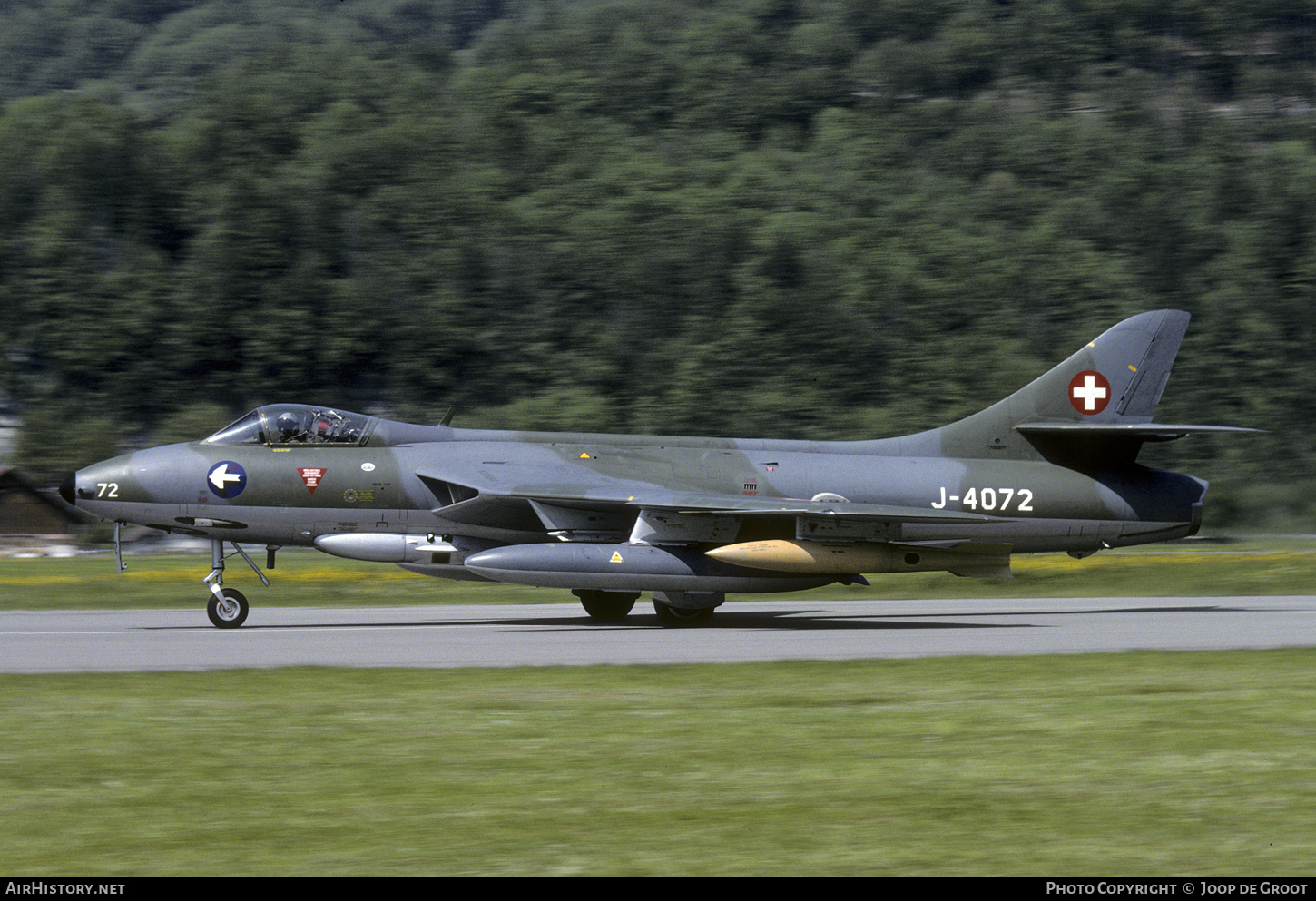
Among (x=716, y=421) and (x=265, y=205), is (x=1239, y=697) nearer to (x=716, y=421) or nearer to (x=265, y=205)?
(x=716, y=421)

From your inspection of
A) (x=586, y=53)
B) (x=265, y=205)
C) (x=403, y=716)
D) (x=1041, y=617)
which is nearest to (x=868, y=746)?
(x=403, y=716)

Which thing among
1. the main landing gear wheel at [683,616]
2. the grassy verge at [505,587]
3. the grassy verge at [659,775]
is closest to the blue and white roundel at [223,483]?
the grassy verge at [505,587]

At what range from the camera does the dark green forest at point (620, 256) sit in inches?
2219

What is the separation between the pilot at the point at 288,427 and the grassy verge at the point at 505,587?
13.2 ft

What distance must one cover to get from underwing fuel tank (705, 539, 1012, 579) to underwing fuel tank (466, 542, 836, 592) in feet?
0.48

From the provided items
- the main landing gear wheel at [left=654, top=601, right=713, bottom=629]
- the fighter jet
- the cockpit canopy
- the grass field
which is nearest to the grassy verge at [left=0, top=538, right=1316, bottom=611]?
the fighter jet

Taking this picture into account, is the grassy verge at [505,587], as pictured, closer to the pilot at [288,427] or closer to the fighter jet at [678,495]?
the fighter jet at [678,495]

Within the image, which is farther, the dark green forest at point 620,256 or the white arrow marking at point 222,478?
the dark green forest at point 620,256

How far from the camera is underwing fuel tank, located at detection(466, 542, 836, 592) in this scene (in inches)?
620

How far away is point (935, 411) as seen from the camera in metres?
54.0

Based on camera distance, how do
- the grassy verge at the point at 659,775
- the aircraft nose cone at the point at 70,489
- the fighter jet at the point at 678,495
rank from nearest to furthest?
the grassy verge at the point at 659,775
the fighter jet at the point at 678,495
the aircraft nose cone at the point at 70,489

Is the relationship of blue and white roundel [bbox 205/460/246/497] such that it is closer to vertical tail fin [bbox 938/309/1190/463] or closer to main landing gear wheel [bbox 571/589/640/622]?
main landing gear wheel [bbox 571/589/640/622]

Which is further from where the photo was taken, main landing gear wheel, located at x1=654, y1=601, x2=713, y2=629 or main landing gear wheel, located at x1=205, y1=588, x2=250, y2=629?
main landing gear wheel, located at x1=654, y1=601, x2=713, y2=629

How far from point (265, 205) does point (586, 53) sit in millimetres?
32232
